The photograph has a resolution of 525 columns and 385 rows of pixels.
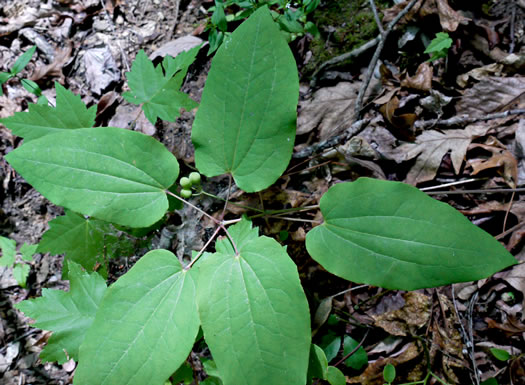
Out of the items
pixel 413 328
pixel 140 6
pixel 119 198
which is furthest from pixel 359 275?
pixel 140 6

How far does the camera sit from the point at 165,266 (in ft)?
5.10

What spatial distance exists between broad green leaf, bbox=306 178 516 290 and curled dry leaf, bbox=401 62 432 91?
134 cm

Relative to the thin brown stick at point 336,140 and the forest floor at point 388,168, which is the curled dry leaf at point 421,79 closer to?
the forest floor at point 388,168

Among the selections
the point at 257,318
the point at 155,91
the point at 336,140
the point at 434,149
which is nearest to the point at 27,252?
the point at 155,91

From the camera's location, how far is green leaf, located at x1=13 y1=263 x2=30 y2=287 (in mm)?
2885

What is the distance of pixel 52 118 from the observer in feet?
7.64

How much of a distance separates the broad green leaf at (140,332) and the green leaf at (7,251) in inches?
81.9

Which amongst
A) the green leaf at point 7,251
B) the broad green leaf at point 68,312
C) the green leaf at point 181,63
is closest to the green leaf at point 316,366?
the broad green leaf at point 68,312

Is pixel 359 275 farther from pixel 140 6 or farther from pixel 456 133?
pixel 140 6

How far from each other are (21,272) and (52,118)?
4.88 ft

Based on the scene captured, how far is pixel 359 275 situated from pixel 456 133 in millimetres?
1480

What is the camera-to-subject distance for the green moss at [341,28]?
271 centimetres

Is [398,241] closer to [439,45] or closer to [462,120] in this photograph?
[462,120]

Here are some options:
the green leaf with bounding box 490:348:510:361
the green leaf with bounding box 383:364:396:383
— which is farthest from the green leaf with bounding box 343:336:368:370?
the green leaf with bounding box 490:348:510:361
